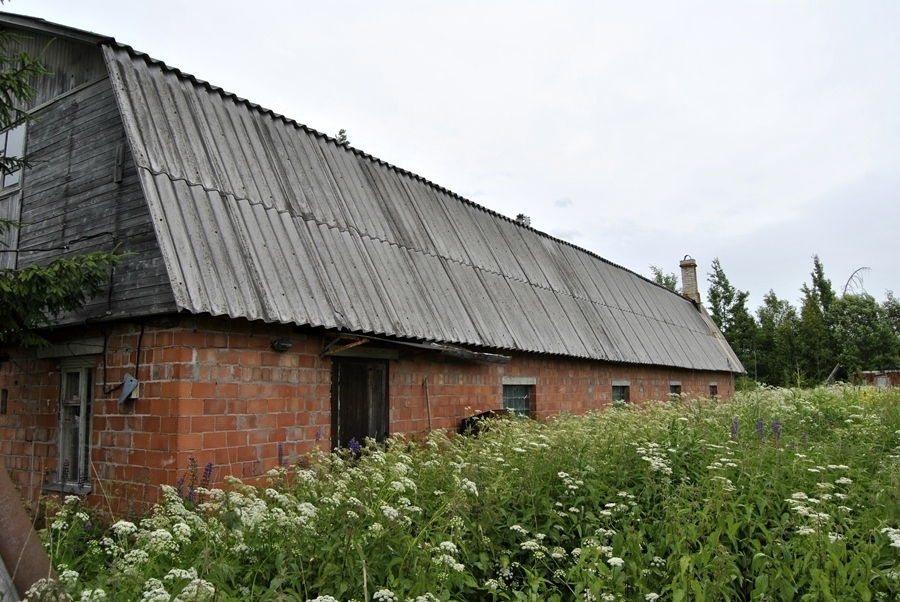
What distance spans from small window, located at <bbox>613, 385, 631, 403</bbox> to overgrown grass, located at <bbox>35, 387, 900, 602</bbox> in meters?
9.10

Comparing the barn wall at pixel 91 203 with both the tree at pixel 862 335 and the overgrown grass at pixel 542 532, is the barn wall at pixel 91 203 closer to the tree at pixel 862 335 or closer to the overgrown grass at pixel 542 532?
the overgrown grass at pixel 542 532

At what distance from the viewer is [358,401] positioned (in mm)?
8117

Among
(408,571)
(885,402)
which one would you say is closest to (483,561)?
(408,571)

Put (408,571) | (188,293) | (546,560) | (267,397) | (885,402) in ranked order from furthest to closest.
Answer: (885,402)
(267,397)
(188,293)
(546,560)
(408,571)

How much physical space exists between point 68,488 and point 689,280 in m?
27.3

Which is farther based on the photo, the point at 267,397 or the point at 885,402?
the point at 885,402

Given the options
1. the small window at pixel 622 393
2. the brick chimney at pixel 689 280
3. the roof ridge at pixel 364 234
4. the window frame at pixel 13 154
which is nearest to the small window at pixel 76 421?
the roof ridge at pixel 364 234

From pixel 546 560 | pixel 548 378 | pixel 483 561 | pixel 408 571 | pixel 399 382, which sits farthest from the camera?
pixel 548 378

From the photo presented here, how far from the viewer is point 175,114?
7.62 metres

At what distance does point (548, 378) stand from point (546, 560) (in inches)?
315

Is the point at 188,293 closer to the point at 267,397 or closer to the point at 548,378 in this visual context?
the point at 267,397

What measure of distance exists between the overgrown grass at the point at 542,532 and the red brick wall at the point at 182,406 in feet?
2.01

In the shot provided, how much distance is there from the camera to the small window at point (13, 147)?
8683 mm

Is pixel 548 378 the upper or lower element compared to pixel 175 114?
lower
